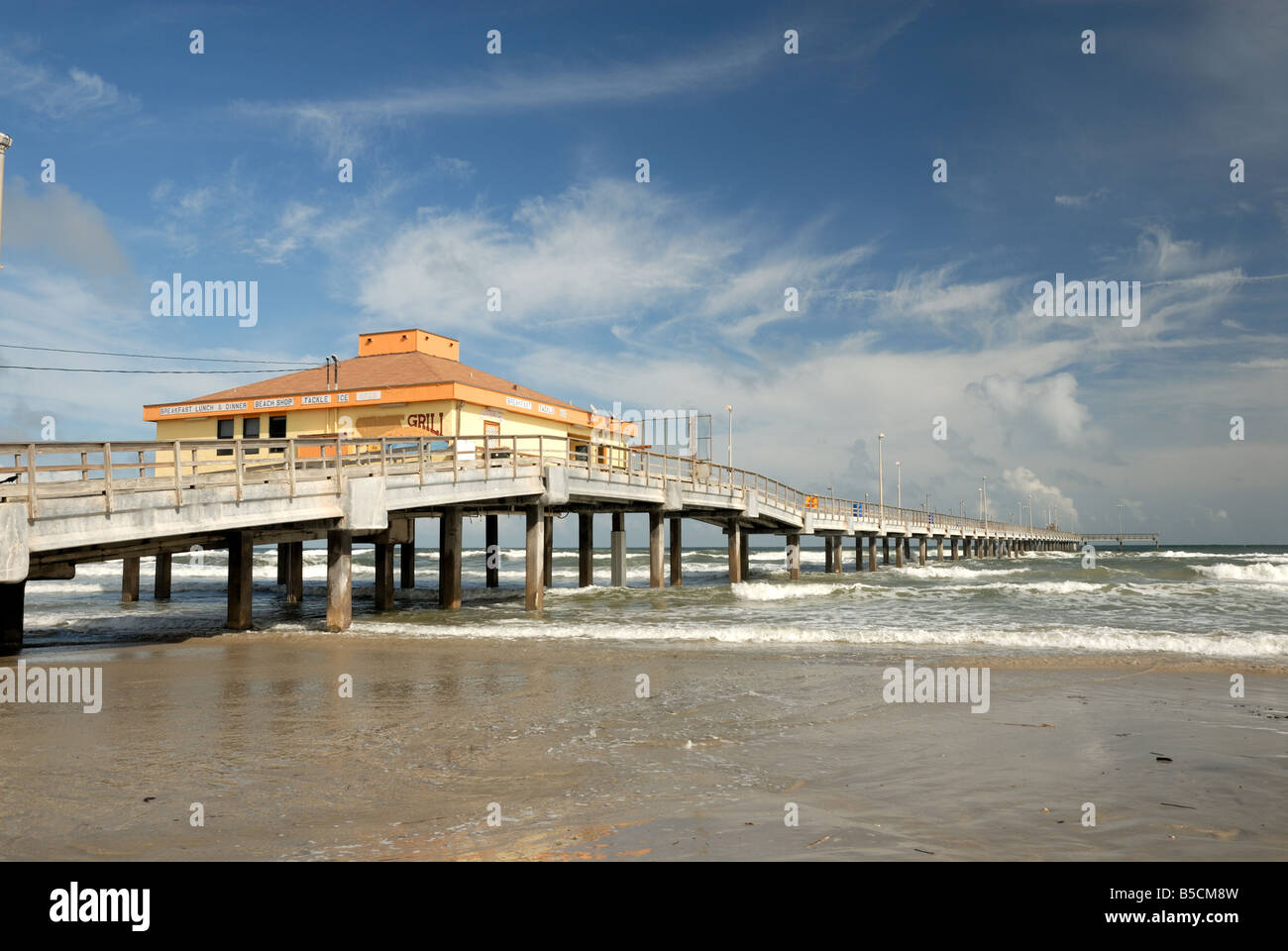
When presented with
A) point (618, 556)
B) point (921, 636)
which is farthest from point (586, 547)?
point (921, 636)

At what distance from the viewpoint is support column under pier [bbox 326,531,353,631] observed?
61.0 ft

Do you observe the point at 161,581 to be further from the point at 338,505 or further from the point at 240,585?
the point at 338,505

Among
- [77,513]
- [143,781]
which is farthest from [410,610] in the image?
[143,781]

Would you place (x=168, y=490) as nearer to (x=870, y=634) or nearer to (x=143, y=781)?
(x=143, y=781)

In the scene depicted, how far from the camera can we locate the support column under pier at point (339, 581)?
731 inches

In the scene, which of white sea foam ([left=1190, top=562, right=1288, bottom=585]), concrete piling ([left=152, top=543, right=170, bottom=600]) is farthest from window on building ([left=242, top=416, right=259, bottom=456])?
white sea foam ([left=1190, top=562, right=1288, bottom=585])

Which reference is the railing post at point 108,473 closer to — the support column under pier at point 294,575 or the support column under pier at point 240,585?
→ the support column under pier at point 240,585

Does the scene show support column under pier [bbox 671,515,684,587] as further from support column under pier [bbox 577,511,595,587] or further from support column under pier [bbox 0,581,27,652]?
support column under pier [bbox 0,581,27,652]

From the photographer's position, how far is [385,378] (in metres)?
31.4

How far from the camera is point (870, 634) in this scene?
Result: 1705 cm

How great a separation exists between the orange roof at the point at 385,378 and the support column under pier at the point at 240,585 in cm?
1131

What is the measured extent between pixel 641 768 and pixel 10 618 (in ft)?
45.3

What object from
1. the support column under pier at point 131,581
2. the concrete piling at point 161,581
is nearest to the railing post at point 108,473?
the support column under pier at point 131,581
